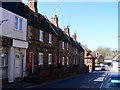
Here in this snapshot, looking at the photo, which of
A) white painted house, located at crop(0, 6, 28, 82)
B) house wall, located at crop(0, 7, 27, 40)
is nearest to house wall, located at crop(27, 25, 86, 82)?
white painted house, located at crop(0, 6, 28, 82)

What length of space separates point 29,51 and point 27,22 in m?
2.93

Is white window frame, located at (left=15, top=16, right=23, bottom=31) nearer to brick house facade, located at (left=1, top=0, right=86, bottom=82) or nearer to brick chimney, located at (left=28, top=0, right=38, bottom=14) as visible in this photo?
brick house facade, located at (left=1, top=0, right=86, bottom=82)

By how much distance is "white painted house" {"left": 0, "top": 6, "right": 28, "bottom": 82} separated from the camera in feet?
57.5

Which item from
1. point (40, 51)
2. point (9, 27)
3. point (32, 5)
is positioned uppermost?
point (32, 5)

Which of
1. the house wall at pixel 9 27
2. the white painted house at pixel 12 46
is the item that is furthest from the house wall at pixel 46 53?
the house wall at pixel 9 27

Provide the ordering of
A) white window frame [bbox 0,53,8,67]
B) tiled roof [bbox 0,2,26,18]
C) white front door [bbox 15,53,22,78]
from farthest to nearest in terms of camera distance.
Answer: white front door [bbox 15,53,22,78] < tiled roof [bbox 0,2,26,18] < white window frame [bbox 0,53,8,67]

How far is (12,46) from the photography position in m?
18.4

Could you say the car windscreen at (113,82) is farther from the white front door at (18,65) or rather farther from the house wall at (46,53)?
the house wall at (46,53)

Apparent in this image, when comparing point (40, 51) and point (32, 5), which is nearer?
point (40, 51)

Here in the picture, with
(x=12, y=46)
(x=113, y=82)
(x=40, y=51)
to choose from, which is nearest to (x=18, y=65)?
(x=12, y=46)

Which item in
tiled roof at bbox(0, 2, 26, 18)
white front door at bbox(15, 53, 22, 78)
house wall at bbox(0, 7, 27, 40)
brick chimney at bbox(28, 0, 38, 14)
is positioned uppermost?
brick chimney at bbox(28, 0, 38, 14)

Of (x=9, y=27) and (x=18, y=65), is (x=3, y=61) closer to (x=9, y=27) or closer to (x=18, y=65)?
(x=18, y=65)

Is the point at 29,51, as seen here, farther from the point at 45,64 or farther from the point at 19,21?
the point at 45,64

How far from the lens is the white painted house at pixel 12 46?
17.5m
